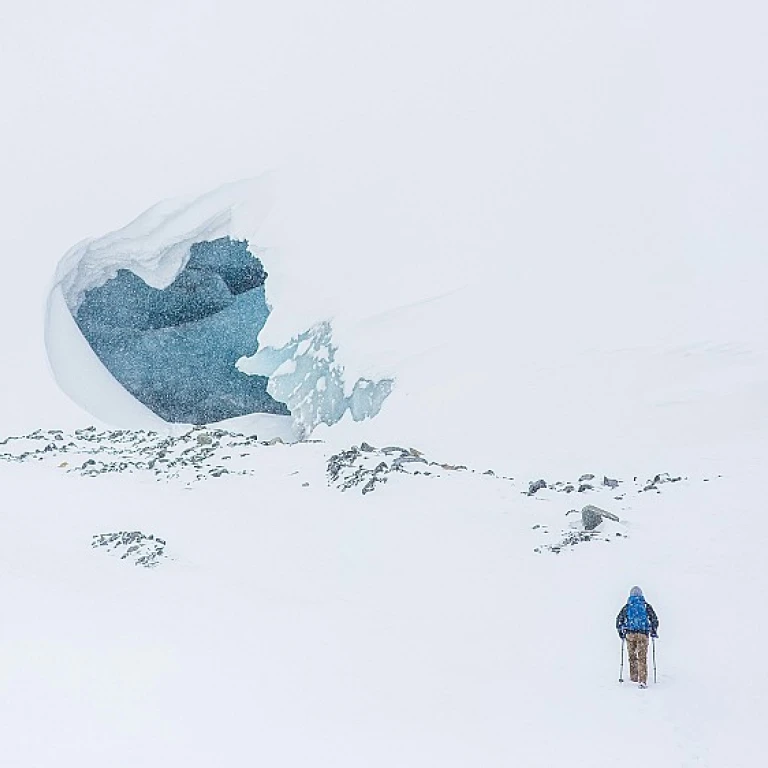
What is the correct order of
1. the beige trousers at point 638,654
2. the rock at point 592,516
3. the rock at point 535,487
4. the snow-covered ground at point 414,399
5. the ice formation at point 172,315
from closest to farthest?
1. the snow-covered ground at point 414,399
2. the beige trousers at point 638,654
3. the rock at point 592,516
4. the rock at point 535,487
5. the ice formation at point 172,315

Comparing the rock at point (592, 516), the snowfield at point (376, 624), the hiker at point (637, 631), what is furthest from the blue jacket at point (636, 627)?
the rock at point (592, 516)

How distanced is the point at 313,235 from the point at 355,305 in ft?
10.6

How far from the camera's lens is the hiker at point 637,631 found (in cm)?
803

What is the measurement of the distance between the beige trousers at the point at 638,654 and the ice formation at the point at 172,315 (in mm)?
18012

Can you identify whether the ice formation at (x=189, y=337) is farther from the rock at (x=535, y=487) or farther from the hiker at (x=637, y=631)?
the hiker at (x=637, y=631)

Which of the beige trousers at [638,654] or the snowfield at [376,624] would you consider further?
the beige trousers at [638,654]

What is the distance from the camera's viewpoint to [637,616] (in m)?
8.25

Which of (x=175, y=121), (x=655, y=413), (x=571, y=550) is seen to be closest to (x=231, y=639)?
(x=571, y=550)

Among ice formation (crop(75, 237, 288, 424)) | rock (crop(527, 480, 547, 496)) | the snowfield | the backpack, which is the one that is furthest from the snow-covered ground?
ice formation (crop(75, 237, 288, 424))

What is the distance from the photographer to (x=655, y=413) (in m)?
17.6

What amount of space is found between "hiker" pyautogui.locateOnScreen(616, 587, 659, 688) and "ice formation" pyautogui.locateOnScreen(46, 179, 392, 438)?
58.5 feet

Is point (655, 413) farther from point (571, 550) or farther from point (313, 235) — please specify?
point (313, 235)

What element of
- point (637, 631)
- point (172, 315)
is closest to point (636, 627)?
point (637, 631)

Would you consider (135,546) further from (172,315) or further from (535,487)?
(172,315)
